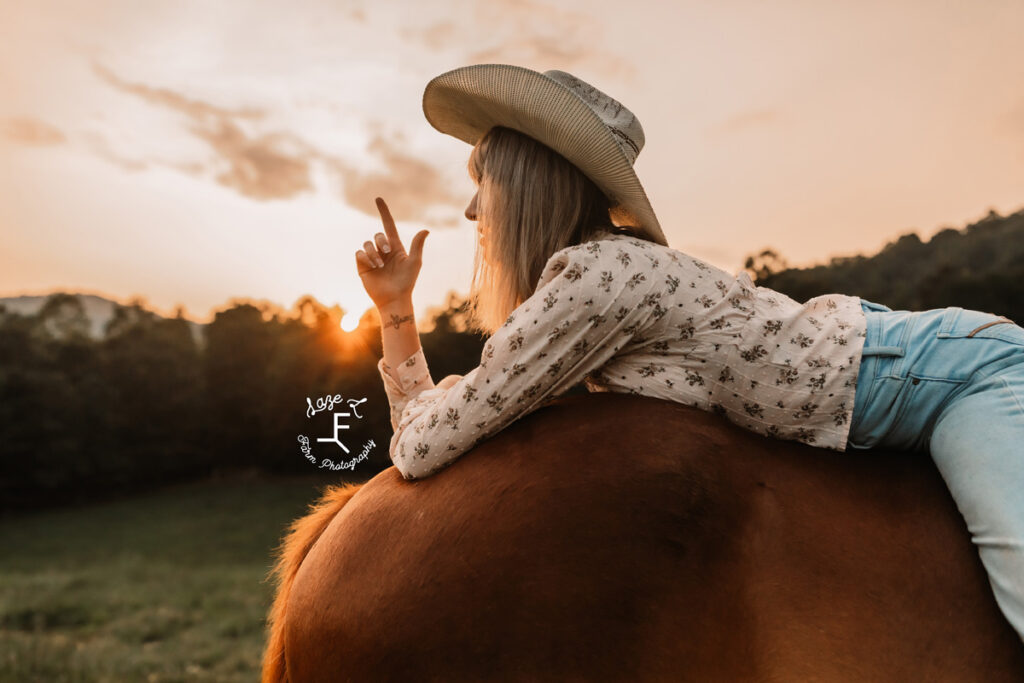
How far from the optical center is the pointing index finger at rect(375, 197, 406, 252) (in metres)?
2.09

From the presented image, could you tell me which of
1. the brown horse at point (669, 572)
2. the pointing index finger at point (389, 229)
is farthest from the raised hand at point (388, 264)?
the brown horse at point (669, 572)

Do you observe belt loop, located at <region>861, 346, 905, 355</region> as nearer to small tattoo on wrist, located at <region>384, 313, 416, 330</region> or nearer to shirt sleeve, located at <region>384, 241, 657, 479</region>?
shirt sleeve, located at <region>384, 241, 657, 479</region>

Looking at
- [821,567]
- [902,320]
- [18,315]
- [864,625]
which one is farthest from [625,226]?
[18,315]

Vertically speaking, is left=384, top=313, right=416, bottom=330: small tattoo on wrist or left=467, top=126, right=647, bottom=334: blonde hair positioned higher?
left=467, top=126, right=647, bottom=334: blonde hair

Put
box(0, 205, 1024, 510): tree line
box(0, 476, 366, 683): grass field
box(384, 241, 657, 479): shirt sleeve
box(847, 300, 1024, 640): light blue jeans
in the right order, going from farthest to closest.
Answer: box(0, 205, 1024, 510): tree line, box(0, 476, 366, 683): grass field, box(384, 241, 657, 479): shirt sleeve, box(847, 300, 1024, 640): light blue jeans

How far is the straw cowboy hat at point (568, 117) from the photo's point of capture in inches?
62.6

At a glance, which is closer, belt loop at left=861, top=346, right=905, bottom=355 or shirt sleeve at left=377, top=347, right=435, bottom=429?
belt loop at left=861, top=346, right=905, bottom=355

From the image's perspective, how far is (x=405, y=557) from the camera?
1387mm

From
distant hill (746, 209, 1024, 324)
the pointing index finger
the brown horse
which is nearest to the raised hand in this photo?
the pointing index finger

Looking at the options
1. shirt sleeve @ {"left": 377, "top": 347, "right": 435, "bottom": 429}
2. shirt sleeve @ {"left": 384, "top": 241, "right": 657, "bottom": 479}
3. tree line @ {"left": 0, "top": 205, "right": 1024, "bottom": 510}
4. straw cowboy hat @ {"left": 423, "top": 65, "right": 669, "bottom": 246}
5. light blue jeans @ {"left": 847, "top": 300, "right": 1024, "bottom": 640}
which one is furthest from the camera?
tree line @ {"left": 0, "top": 205, "right": 1024, "bottom": 510}

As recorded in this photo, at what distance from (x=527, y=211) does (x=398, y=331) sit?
613 mm

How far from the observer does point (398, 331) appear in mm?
2051

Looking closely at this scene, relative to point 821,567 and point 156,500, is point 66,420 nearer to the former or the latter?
point 156,500

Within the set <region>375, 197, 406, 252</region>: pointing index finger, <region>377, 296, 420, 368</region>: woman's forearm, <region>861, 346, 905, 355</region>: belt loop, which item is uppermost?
<region>375, 197, 406, 252</region>: pointing index finger
